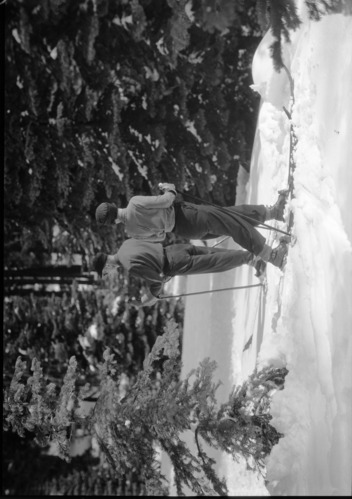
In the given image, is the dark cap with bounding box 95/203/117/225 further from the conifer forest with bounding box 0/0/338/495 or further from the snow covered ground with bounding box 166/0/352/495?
the snow covered ground with bounding box 166/0/352/495

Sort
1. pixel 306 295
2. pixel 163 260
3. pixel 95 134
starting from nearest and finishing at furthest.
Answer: pixel 306 295 < pixel 163 260 < pixel 95 134

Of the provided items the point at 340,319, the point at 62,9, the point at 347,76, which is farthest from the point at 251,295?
the point at 62,9

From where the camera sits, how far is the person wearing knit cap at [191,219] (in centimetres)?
285

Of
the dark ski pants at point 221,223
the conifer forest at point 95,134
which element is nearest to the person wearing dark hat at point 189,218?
the dark ski pants at point 221,223

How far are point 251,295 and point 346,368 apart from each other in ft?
1.83

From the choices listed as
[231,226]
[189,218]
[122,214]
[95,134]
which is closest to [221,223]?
[231,226]

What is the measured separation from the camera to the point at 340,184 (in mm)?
2832

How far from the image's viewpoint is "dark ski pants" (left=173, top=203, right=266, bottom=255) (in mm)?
2898

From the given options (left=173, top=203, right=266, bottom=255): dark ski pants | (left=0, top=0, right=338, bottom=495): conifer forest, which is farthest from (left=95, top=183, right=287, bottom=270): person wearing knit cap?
(left=0, top=0, right=338, bottom=495): conifer forest

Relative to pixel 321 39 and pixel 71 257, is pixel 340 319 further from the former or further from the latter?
pixel 71 257

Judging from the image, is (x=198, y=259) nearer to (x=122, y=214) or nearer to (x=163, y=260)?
(x=163, y=260)

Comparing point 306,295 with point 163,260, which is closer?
point 306,295

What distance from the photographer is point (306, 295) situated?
9.11 feet

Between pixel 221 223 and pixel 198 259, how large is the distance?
0.63 feet
